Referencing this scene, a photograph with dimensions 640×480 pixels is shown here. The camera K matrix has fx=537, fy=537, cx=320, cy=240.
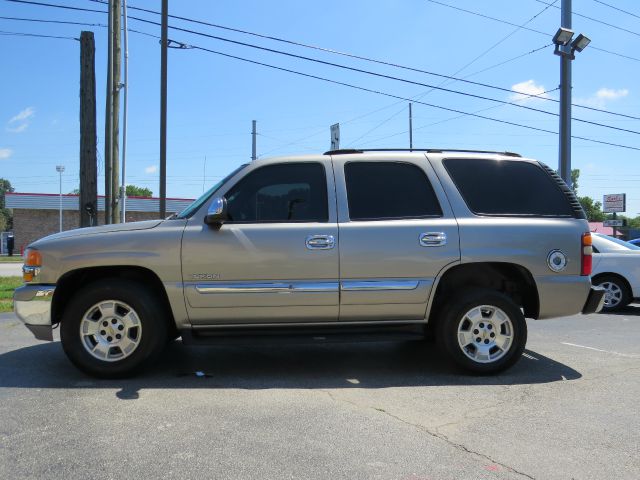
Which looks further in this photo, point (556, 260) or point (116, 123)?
point (116, 123)

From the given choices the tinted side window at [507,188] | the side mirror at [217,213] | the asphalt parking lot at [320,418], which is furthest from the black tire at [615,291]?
the side mirror at [217,213]

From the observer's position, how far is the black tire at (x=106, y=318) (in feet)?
15.6

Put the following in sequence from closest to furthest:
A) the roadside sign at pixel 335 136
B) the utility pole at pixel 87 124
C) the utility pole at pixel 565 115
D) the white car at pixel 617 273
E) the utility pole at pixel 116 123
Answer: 1. the white car at pixel 617 273
2. the roadside sign at pixel 335 136
3. the utility pole at pixel 87 124
4. the utility pole at pixel 116 123
5. the utility pole at pixel 565 115

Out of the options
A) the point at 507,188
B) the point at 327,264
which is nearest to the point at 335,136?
the point at 507,188

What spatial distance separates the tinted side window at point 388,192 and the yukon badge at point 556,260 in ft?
3.64

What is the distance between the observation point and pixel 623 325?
8289 millimetres

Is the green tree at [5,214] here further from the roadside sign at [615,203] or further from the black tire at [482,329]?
the black tire at [482,329]

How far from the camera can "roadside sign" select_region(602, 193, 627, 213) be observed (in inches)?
1302

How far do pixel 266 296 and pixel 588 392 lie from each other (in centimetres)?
294

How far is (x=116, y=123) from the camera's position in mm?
14508

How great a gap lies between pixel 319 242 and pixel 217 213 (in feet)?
3.07

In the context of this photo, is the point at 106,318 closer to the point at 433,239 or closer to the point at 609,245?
the point at 433,239

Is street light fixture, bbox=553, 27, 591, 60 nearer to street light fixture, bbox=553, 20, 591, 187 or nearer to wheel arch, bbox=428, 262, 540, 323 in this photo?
street light fixture, bbox=553, 20, 591, 187

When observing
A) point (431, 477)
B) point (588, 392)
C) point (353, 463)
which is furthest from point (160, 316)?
point (588, 392)
